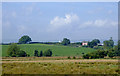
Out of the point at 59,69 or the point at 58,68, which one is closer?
the point at 59,69

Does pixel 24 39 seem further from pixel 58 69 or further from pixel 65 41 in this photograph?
pixel 58 69

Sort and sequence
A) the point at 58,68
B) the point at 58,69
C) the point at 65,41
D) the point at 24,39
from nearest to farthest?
the point at 58,69
the point at 58,68
the point at 24,39
the point at 65,41

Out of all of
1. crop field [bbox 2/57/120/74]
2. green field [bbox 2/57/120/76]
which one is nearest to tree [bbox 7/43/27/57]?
crop field [bbox 2/57/120/74]

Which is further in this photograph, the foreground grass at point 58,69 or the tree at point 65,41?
the tree at point 65,41

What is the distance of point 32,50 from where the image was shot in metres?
78.7

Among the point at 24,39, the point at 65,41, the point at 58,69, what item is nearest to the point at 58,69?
the point at 58,69

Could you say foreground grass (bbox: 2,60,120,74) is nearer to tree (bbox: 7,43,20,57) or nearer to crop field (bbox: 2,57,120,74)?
crop field (bbox: 2,57,120,74)

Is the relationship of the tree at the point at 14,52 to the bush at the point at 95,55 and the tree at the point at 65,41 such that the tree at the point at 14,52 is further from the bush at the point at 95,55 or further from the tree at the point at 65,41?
the tree at the point at 65,41

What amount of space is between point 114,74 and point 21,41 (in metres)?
86.4

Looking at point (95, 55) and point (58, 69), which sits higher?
point (95, 55)

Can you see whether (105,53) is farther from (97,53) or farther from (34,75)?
(34,75)

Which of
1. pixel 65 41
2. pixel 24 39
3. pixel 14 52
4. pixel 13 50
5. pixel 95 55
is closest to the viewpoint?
pixel 95 55

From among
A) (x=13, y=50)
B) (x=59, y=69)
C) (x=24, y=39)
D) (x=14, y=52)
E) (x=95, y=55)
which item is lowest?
(x=59, y=69)

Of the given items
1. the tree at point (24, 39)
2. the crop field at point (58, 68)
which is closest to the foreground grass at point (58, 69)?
the crop field at point (58, 68)
